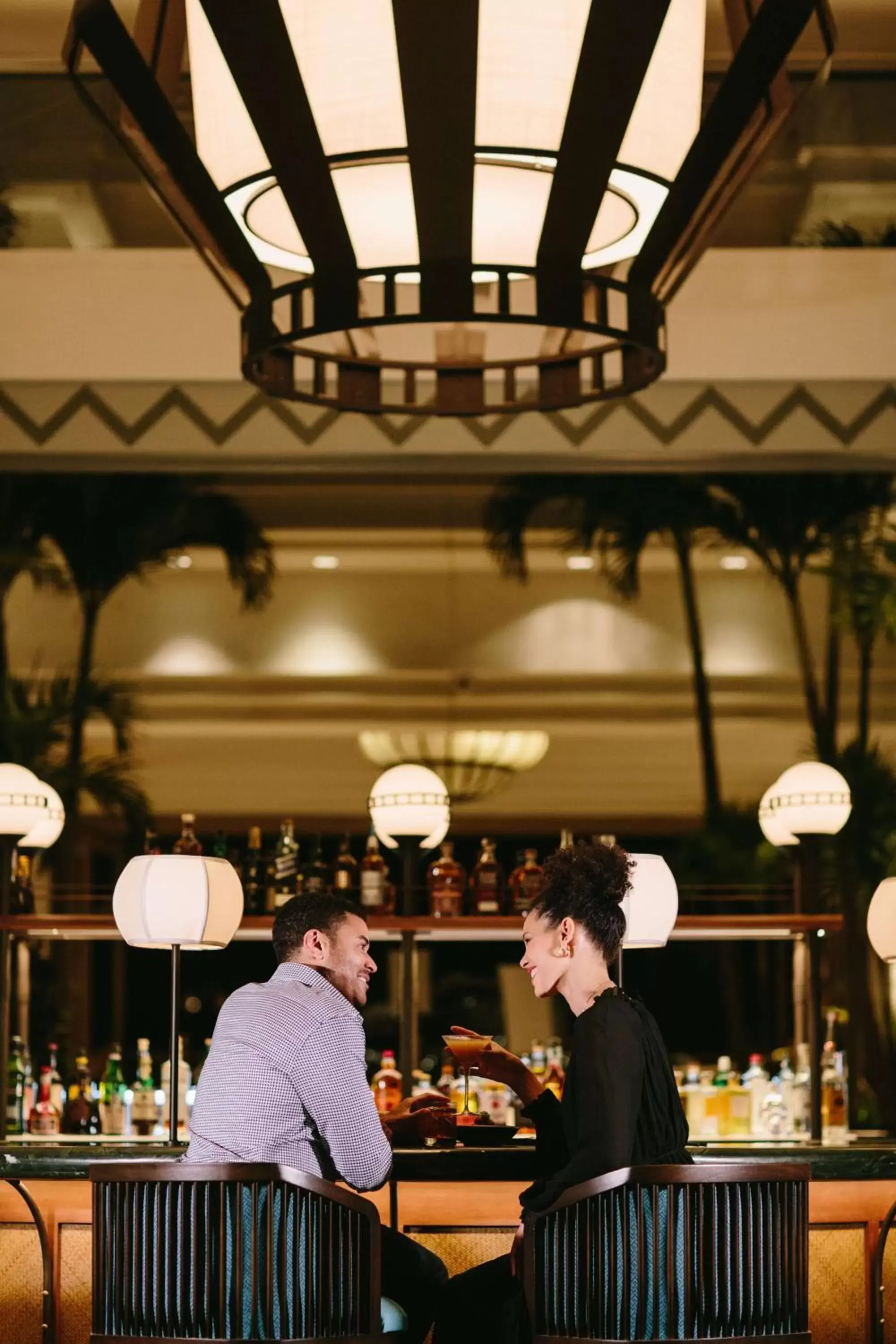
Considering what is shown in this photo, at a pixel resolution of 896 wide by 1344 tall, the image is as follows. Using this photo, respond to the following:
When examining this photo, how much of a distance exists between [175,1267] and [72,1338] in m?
1.58

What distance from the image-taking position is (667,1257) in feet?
8.69

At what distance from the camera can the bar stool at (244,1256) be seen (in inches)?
104

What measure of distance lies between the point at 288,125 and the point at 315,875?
4086 millimetres

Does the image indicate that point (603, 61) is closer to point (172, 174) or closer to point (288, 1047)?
point (172, 174)

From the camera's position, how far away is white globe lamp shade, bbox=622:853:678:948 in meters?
4.05

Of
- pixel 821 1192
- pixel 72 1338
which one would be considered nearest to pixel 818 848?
pixel 821 1192

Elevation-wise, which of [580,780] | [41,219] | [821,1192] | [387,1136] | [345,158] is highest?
[41,219]

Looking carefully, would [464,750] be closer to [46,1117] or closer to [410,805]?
[410,805]

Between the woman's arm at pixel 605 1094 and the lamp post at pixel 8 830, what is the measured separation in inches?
111

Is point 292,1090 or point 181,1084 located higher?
point 292,1090

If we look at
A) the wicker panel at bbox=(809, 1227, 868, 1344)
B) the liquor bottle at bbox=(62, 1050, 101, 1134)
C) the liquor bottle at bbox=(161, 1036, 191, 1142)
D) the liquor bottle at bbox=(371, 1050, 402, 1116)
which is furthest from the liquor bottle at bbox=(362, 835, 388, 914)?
the wicker panel at bbox=(809, 1227, 868, 1344)

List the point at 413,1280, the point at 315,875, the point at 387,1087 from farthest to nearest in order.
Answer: the point at 315,875 → the point at 387,1087 → the point at 413,1280

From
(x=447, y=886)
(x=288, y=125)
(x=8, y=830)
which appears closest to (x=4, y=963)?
(x=8, y=830)

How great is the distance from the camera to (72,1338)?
13.3 ft
